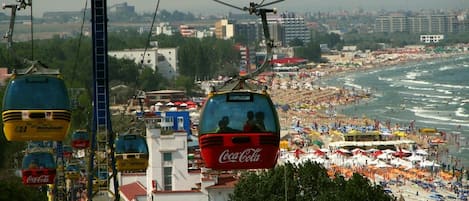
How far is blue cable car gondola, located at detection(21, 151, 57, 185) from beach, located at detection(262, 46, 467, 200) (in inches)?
1115

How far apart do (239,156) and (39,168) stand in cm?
1072

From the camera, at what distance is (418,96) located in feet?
392

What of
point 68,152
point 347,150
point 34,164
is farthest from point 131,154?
point 347,150

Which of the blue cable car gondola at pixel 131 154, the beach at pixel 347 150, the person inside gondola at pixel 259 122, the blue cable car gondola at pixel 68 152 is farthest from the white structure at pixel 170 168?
the person inside gondola at pixel 259 122

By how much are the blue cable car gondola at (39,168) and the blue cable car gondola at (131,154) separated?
2.07 metres

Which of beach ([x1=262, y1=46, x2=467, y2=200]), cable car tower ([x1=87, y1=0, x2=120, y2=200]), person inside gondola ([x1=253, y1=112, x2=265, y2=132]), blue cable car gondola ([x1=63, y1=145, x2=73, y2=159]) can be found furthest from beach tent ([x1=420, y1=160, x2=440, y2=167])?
person inside gondola ([x1=253, y1=112, x2=265, y2=132])

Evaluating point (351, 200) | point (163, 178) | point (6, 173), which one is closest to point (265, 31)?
point (351, 200)

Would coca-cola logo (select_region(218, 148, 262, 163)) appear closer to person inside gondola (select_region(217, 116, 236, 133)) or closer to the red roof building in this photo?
person inside gondola (select_region(217, 116, 236, 133))

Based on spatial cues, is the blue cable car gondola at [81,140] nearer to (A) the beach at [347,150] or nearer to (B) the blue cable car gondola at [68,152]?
(B) the blue cable car gondola at [68,152]

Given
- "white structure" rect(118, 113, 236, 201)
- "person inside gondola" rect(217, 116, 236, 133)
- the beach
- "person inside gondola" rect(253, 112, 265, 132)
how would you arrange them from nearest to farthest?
"person inside gondola" rect(217, 116, 236, 133), "person inside gondola" rect(253, 112, 265, 132), "white structure" rect(118, 113, 236, 201), the beach

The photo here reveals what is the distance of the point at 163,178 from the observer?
33.8 meters

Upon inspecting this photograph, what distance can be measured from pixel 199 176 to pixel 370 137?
37.9 meters

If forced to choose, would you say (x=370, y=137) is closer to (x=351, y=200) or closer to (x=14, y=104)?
(x=351, y=200)

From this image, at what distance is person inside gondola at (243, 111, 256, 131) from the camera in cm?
1288
